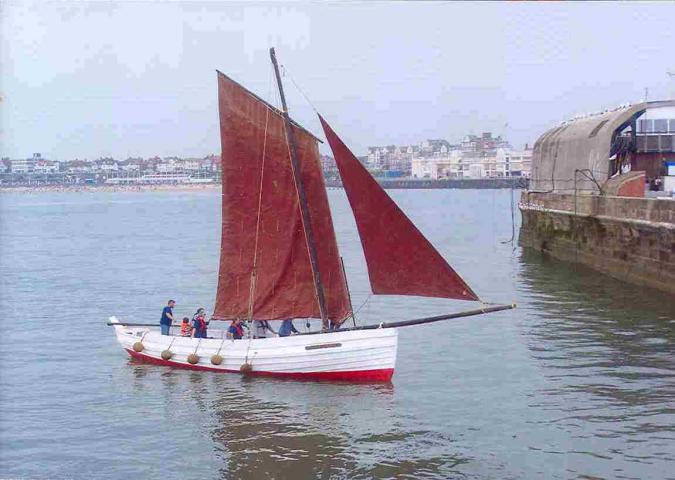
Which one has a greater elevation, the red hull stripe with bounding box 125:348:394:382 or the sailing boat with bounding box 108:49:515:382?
the sailing boat with bounding box 108:49:515:382

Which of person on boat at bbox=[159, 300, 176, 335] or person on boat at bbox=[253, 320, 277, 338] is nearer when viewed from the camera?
person on boat at bbox=[253, 320, 277, 338]

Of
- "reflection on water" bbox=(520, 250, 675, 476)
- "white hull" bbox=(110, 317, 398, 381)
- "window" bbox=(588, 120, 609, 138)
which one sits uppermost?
"window" bbox=(588, 120, 609, 138)

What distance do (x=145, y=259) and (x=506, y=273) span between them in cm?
2654

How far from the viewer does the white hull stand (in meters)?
26.1


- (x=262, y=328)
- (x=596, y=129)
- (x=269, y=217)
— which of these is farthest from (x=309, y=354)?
(x=596, y=129)

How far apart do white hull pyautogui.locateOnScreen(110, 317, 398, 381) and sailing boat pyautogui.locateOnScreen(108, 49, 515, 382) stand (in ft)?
0.09

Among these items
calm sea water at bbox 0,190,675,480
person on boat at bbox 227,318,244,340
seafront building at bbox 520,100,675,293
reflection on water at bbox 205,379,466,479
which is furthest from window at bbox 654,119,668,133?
reflection on water at bbox 205,379,466,479

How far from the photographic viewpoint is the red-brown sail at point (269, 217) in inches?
1108

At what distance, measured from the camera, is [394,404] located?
24641 millimetres

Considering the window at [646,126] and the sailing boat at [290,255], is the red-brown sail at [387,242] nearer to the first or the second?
the sailing boat at [290,255]

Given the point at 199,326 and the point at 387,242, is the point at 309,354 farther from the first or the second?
the point at 199,326

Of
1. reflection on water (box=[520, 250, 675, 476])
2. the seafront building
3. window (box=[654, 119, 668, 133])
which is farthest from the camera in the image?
window (box=[654, 119, 668, 133])

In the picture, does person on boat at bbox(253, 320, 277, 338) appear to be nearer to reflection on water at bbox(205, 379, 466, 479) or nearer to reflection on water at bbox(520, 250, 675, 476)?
reflection on water at bbox(205, 379, 466, 479)

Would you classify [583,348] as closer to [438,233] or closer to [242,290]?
[242,290]
